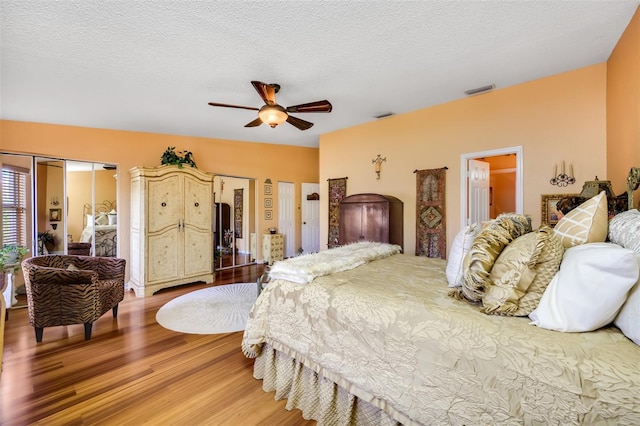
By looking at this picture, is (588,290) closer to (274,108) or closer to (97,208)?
(274,108)

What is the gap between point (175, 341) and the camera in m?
2.56

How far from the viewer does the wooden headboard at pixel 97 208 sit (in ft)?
13.1

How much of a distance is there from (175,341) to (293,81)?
2932mm

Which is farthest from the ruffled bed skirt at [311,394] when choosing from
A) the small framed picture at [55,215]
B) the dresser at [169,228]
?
the small framed picture at [55,215]

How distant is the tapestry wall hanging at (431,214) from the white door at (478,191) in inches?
13.3

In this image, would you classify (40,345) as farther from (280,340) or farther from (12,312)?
(280,340)

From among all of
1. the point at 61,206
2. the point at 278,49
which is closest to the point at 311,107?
the point at 278,49

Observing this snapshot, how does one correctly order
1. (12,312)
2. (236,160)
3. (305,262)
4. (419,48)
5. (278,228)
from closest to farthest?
(305,262) → (419,48) → (12,312) → (236,160) → (278,228)

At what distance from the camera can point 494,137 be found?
3.36 metres

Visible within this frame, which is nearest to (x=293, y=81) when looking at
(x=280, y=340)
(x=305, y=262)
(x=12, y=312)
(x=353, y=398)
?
(x=305, y=262)

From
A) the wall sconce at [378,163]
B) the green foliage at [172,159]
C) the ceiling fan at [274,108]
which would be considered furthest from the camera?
the wall sconce at [378,163]

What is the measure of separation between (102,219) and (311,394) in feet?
14.1

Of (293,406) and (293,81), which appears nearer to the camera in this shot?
(293,406)

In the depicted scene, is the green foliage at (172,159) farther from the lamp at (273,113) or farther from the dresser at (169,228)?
the lamp at (273,113)
